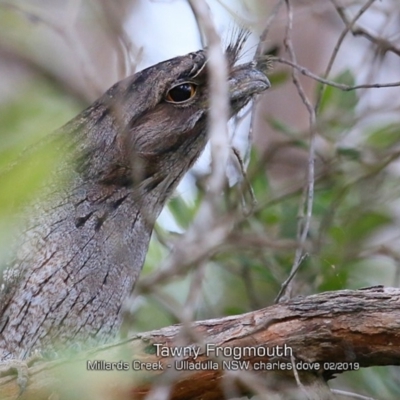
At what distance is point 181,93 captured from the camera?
9.30 feet

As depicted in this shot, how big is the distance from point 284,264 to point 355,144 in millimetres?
689

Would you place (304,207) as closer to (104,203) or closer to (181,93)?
(181,93)

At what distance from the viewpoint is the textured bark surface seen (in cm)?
209

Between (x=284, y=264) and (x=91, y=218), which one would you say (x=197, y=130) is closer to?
(x=91, y=218)

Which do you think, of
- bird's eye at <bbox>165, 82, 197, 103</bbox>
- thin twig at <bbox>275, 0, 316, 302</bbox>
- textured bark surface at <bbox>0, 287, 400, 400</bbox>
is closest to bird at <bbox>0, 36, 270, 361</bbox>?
bird's eye at <bbox>165, 82, 197, 103</bbox>

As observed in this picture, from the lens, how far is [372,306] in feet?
6.88

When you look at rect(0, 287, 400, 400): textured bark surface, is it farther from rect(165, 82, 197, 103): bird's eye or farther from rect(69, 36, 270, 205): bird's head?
rect(165, 82, 197, 103): bird's eye

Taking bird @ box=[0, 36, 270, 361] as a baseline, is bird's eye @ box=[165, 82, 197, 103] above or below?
above

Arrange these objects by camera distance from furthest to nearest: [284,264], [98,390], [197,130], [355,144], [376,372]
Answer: [355,144]
[284,264]
[376,372]
[197,130]
[98,390]

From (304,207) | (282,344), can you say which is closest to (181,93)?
(304,207)

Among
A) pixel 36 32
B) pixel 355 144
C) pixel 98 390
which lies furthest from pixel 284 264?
pixel 98 390

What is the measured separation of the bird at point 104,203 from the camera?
→ 8.74 ft

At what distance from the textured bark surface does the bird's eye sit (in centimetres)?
94

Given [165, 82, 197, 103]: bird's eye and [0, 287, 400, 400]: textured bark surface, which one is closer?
[0, 287, 400, 400]: textured bark surface
